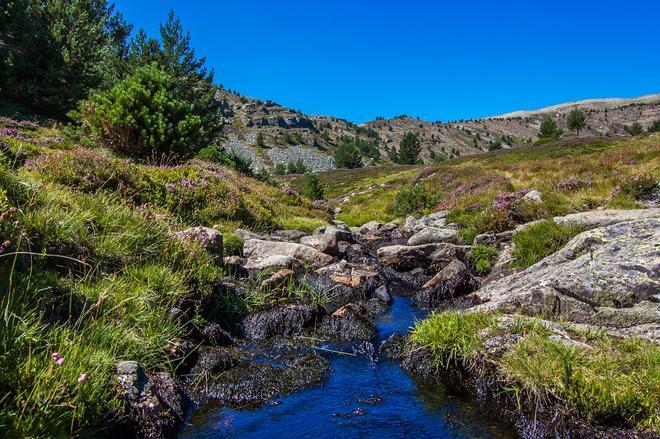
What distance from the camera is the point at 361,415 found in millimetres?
5238

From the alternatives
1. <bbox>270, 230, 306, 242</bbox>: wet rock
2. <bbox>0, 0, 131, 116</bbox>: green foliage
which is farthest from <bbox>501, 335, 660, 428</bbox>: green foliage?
<bbox>0, 0, 131, 116</bbox>: green foliage

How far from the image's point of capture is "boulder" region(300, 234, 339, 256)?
13773mm

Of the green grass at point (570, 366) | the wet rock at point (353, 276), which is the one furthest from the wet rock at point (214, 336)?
the wet rock at point (353, 276)

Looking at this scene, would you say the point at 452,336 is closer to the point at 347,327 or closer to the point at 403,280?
the point at 347,327

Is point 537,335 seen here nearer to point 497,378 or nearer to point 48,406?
point 497,378

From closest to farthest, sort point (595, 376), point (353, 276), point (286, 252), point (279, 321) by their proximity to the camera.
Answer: point (595, 376)
point (279, 321)
point (353, 276)
point (286, 252)

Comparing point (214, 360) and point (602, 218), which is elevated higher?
point (602, 218)

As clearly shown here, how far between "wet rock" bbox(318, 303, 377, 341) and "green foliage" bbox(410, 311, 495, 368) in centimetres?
122

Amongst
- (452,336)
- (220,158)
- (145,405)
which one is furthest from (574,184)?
(145,405)

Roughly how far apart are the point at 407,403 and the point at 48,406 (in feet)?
12.7

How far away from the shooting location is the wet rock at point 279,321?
7.76 meters

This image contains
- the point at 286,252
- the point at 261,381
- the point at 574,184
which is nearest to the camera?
the point at 261,381

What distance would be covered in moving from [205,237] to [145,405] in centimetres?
482

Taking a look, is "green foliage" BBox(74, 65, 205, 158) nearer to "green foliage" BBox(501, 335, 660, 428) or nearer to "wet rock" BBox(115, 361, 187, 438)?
"wet rock" BBox(115, 361, 187, 438)
